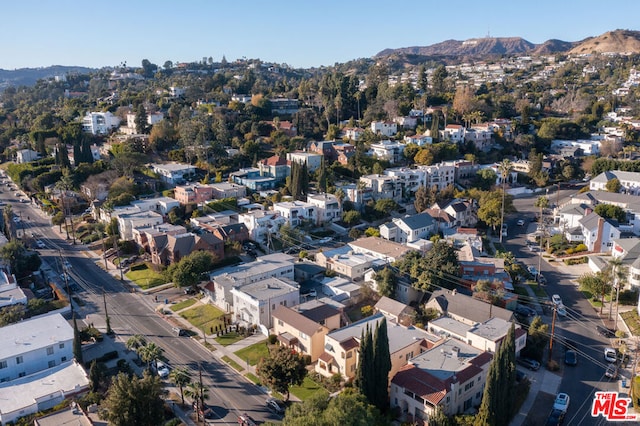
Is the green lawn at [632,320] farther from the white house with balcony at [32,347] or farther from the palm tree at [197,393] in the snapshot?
the white house with balcony at [32,347]

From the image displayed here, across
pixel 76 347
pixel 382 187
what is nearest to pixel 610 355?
pixel 76 347

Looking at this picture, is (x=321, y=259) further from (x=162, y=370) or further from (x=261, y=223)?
(x=162, y=370)

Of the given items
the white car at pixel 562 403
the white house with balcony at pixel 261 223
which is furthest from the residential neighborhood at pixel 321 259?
the white house with balcony at pixel 261 223

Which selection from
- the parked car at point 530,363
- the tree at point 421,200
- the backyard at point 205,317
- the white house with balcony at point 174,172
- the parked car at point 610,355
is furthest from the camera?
the white house with balcony at point 174,172

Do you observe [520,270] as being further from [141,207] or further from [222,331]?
[141,207]

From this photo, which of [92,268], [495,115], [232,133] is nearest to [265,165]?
[232,133]

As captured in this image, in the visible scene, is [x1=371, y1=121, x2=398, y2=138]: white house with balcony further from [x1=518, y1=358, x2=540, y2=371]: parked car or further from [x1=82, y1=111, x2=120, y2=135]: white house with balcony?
[x1=518, y1=358, x2=540, y2=371]: parked car

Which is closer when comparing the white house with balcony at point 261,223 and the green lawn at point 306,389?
the green lawn at point 306,389
